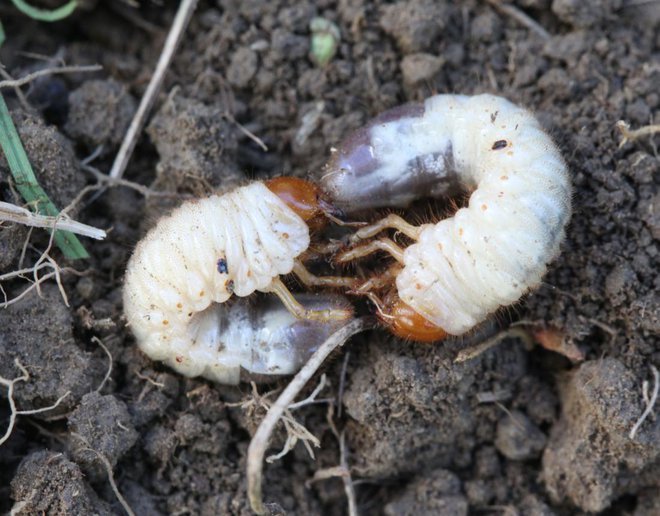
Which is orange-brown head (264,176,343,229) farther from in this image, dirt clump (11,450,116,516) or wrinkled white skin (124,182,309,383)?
dirt clump (11,450,116,516)

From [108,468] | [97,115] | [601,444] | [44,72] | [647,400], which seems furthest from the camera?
[97,115]

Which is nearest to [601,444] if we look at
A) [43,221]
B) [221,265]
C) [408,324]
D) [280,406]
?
[408,324]

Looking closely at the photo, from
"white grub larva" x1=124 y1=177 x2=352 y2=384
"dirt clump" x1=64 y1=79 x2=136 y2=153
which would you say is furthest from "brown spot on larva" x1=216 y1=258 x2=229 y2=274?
"dirt clump" x1=64 y1=79 x2=136 y2=153

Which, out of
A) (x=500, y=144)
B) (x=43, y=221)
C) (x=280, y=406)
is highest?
(x=500, y=144)

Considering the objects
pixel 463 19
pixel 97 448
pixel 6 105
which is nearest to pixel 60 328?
pixel 97 448

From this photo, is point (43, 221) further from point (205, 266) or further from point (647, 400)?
point (647, 400)

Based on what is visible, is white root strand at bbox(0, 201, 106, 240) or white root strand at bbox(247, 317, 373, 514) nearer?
white root strand at bbox(247, 317, 373, 514)

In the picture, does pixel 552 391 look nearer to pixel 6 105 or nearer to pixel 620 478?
pixel 620 478

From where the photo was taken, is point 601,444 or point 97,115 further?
point 97,115
